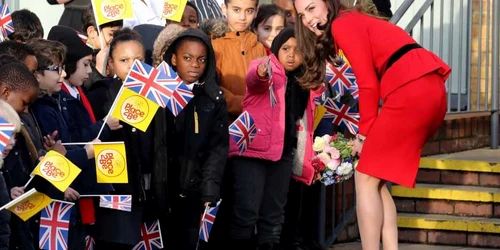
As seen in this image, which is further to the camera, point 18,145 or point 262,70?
point 262,70

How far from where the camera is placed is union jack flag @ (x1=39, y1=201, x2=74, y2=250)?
800 centimetres

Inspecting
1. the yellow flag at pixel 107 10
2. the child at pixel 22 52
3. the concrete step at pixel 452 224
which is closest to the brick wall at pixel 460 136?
the concrete step at pixel 452 224

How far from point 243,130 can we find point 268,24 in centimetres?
131

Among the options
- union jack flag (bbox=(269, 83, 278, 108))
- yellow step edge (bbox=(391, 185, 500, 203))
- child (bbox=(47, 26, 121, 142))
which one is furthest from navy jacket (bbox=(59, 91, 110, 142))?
yellow step edge (bbox=(391, 185, 500, 203))

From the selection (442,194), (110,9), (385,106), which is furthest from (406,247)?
(385,106)

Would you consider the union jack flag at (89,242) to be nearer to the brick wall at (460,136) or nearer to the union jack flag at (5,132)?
the union jack flag at (5,132)

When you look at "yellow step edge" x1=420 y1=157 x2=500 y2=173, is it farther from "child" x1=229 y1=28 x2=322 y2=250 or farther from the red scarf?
the red scarf

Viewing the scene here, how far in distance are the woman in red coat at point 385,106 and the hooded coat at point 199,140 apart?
1398mm

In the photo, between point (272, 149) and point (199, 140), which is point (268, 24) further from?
point (199, 140)

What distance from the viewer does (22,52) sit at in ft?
26.4

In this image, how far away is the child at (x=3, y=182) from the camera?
23.6ft

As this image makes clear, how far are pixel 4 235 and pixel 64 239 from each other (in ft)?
2.80

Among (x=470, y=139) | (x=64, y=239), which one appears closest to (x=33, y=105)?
(x=64, y=239)

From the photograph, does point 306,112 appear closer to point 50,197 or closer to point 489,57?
point 50,197
